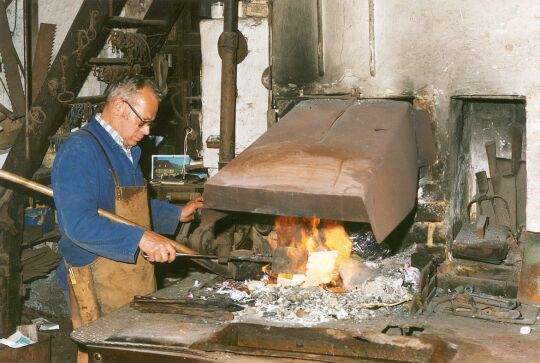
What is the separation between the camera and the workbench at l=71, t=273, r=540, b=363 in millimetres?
3236

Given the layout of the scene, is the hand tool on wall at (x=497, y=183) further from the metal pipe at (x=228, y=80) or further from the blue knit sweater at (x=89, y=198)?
the blue knit sweater at (x=89, y=198)

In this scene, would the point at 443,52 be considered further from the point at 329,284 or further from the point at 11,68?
the point at 11,68

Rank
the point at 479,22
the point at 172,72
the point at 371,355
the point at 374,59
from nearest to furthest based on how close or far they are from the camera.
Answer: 1. the point at 371,355
2. the point at 479,22
3. the point at 374,59
4. the point at 172,72

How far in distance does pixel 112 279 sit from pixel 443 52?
2.57 m

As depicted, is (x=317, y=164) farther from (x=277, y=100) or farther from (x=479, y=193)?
(x=479, y=193)

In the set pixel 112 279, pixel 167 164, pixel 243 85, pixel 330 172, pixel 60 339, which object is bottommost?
pixel 60 339

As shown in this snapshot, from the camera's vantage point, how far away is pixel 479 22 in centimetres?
430

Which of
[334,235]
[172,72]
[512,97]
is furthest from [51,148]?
[512,97]

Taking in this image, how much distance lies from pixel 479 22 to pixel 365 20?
0.76 metres

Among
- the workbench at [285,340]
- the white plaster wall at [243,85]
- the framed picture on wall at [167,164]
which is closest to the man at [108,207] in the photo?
the workbench at [285,340]

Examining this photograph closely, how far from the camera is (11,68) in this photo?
289 inches

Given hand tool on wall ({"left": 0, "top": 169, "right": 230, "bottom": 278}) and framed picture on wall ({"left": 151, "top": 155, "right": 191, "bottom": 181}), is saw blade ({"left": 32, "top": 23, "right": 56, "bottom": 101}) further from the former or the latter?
hand tool on wall ({"left": 0, "top": 169, "right": 230, "bottom": 278})

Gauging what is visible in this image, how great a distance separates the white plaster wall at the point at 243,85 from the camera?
19.2 ft

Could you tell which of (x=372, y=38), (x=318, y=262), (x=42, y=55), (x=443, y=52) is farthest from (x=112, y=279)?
(x=42, y=55)
